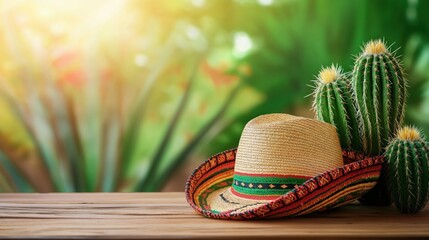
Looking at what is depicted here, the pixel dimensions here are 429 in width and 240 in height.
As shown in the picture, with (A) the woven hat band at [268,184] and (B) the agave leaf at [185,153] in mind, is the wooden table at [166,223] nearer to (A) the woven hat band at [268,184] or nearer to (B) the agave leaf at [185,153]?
(A) the woven hat band at [268,184]

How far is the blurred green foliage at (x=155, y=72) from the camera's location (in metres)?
2.44

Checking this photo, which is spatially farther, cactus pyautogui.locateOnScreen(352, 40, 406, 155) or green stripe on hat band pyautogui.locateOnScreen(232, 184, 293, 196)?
cactus pyautogui.locateOnScreen(352, 40, 406, 155)

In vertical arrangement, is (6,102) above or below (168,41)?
below

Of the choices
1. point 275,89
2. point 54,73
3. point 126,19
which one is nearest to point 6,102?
point 54,73

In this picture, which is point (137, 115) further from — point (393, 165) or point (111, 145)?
point (393, 165)

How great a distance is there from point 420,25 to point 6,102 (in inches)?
63.7

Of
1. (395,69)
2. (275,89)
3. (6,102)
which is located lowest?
(6,102)

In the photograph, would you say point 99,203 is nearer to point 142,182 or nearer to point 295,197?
point 295,197

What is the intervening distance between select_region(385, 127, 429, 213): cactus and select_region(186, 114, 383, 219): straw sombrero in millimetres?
45

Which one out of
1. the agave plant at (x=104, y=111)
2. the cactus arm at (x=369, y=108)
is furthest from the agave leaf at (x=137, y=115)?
the cactus arm at (x=369, y=108)

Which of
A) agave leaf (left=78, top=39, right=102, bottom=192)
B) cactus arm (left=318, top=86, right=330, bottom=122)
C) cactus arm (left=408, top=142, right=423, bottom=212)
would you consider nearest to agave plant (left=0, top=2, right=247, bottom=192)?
agave leaf (left=78, top=39, right=102, bottom=192)

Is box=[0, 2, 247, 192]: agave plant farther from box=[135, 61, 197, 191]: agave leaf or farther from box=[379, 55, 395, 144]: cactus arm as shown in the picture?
box=[379, 55, 395, 144]: cactus arm

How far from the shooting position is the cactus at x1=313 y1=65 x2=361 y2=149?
163 cm

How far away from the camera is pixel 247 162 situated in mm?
1494
